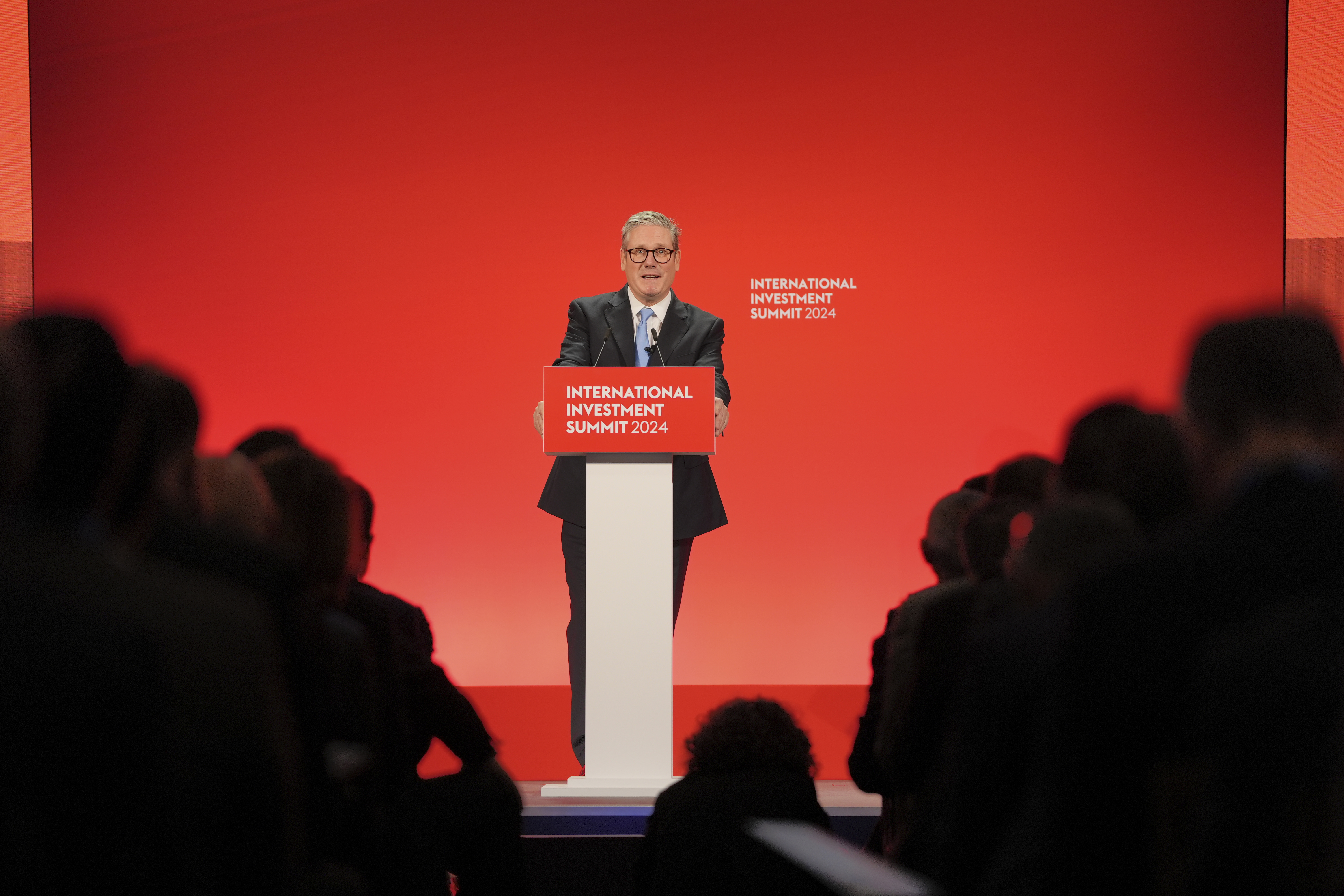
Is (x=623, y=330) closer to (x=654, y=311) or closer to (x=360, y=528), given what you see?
(x=654, y=311)

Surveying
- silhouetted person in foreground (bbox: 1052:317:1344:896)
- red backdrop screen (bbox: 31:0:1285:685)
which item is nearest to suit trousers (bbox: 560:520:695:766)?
red backdrop screen (bbox: 31:0:1285:685)

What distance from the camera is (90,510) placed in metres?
1.16

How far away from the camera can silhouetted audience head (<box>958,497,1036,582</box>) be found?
226 centimetres

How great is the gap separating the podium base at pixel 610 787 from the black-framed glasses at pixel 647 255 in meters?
1.76

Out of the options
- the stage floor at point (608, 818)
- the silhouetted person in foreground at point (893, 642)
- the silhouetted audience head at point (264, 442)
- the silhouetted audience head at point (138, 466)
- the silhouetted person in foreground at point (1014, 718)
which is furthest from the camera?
the stage floor at point (608, 818)

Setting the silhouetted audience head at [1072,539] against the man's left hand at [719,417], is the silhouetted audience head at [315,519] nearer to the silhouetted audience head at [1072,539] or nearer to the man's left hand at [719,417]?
the silhouetted audience head at [1072,539]

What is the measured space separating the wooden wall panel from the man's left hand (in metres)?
3.69

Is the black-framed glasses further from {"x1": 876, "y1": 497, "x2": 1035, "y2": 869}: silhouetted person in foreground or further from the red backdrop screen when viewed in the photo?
{"x1": 876, "y1": 497, "x2": 1035, "y2": 869}: silhouetted person in foreground

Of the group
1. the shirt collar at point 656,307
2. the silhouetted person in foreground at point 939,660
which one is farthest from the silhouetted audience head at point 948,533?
the shirt collar at point 656,307

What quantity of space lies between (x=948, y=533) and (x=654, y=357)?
1759 mm

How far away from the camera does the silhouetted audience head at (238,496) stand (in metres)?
1.91

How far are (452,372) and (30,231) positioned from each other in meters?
2.12

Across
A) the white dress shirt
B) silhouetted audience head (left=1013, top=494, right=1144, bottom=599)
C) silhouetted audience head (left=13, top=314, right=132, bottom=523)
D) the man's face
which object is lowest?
silhouetted audience head (left=1013, top=494, right=1144, bottom=599)

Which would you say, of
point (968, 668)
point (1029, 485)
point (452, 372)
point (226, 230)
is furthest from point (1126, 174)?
point (968, 668)
